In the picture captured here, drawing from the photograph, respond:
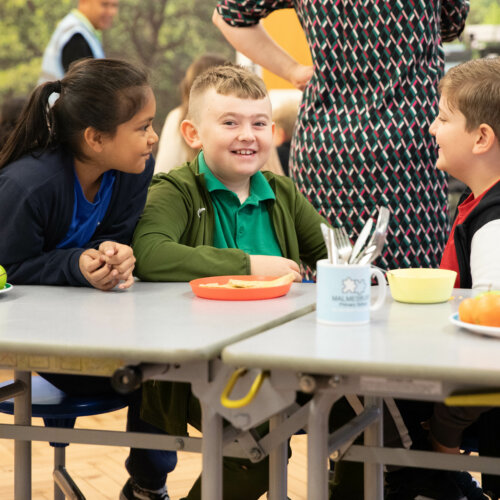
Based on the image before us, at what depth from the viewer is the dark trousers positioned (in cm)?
185

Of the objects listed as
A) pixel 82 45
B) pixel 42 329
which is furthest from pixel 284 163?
pixel 42 329

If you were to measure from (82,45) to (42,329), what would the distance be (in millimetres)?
2796

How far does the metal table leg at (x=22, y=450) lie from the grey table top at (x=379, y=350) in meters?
0.76

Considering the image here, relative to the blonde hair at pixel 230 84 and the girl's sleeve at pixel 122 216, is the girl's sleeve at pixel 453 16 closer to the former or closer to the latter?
the blonde hair at pixel 230 84

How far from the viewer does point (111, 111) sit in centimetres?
188

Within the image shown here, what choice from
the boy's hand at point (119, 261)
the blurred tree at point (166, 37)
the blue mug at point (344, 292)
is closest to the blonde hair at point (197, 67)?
the blurred tree at point (166, 37)

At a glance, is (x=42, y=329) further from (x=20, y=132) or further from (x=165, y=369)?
(x=20, y=132)

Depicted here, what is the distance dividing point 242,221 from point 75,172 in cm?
40

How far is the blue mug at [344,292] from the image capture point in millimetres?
1267

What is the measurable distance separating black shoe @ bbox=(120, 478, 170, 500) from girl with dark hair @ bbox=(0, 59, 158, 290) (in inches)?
22.5

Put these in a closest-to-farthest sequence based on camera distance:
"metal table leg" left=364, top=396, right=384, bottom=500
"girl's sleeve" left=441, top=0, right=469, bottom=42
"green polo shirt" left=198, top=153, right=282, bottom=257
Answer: "metal table leg" left=364, top=396, right=384, bottom=500 < "green polo shirt" left=198, top=153, right=282, bottom=257 < "girl's sleeve" left=441, top=0, right=469, bottom=42

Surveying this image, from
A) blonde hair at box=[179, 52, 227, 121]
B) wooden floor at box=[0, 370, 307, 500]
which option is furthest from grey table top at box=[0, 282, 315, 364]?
blonde hair at box=[179, 52, 227, 121]

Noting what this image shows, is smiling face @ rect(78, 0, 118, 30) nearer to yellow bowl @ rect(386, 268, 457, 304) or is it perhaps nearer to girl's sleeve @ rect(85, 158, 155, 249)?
girl's sleeve @ rect(85, 158, 155, 249)

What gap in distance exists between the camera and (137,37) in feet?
15.9
